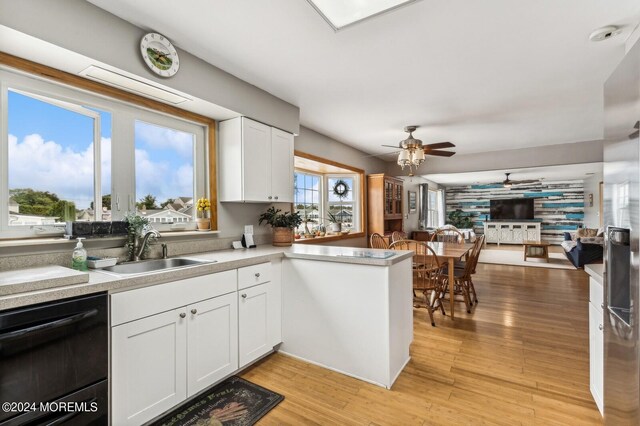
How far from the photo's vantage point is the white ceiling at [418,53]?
1.82m

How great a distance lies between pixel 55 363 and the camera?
1371 mm

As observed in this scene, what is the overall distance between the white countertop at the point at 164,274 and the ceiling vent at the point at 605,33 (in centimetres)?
190

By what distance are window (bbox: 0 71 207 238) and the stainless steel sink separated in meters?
0.33

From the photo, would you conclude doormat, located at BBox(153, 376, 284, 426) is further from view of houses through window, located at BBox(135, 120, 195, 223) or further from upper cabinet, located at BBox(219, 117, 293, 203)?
upper cabinet, located at BBox(219, 117, 293, 203)

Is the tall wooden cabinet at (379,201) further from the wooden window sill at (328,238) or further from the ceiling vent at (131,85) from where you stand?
the ceiling vent at (131,85)

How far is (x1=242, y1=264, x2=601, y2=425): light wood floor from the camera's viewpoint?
185 centimetres

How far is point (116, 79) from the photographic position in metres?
1.99

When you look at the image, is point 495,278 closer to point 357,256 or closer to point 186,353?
point 357,256

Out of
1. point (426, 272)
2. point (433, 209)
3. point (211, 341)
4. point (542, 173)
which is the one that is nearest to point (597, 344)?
point (426, 272)

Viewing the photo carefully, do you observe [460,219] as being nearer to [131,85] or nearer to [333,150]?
[333,150]

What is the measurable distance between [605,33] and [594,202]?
916cm

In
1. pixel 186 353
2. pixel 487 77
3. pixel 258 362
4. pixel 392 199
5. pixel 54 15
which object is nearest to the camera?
pixel 54 15

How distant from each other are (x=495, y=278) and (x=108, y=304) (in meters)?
5.87

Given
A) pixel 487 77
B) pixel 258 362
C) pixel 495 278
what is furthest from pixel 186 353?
pixel 495 278
